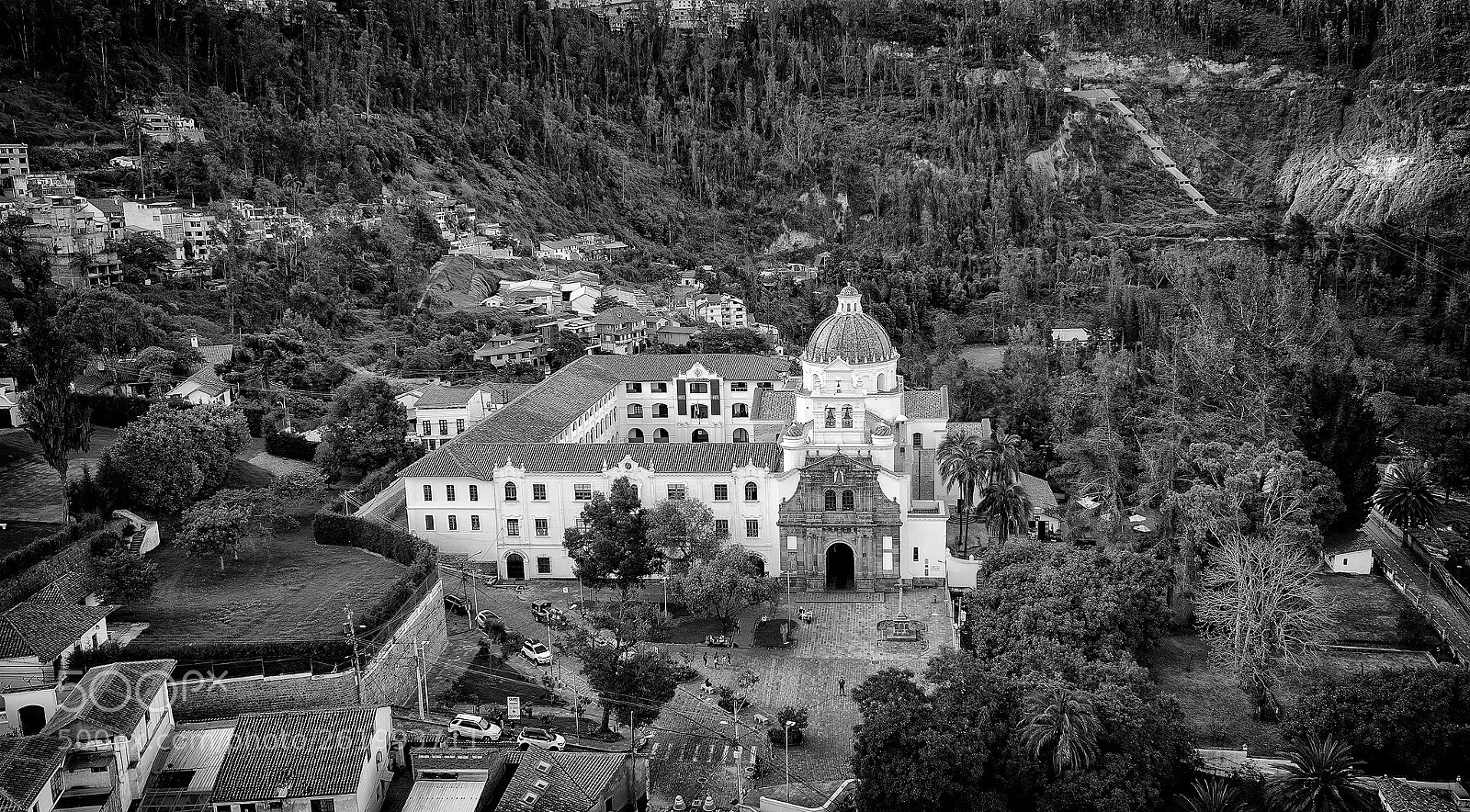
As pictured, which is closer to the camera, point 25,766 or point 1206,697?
point 25,766

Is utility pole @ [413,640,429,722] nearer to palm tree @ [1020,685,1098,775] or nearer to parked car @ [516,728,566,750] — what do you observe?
parked car @ [516,728,566,750]

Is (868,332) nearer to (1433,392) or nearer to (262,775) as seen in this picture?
(262,775)

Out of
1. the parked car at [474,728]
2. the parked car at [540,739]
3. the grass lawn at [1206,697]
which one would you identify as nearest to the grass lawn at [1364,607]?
the grass lawn at [1206,697]

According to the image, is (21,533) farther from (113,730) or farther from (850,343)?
(850,343)

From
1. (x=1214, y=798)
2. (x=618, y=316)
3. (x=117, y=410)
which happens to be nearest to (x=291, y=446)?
(x=117, y=410)

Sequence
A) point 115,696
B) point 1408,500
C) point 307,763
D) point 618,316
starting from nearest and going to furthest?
point 307,763
point 115,696
point 1408,500
point 618,316

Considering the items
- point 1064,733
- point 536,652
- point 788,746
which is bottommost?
point 788,746
